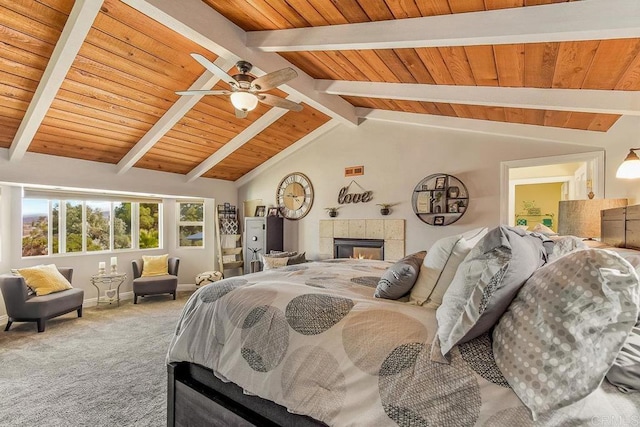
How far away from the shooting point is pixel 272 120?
475 centimetres

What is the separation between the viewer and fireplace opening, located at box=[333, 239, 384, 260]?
4.93 meters

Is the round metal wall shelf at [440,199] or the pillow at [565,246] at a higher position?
the round metal wall shelf at [440,199]

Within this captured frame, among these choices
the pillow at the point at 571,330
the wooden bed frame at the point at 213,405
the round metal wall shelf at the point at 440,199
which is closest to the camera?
the pillow at the point at 571,330

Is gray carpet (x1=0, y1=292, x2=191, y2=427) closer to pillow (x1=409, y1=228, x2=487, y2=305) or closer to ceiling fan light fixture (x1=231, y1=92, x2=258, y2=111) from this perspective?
pillow (x1=409, y1=228, x2=487, y2=305)

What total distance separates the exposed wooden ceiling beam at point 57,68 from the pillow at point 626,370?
322cm

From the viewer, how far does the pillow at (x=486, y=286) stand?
980 mm

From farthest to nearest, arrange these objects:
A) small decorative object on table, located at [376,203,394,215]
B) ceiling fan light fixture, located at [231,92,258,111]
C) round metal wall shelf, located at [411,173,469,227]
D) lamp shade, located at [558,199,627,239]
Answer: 1. small decorative object on table, located at [376,203,394,215]
2. round metal wall shelf, located at [411,173,469,227]
3. ceiling fan light fixture, located at [231,92,258,111]
4. lamp shade, located at [558,199,627,239]

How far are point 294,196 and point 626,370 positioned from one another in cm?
528

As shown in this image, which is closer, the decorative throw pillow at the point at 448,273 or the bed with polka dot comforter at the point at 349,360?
the bed with polka dot comforter at the point at 349,360

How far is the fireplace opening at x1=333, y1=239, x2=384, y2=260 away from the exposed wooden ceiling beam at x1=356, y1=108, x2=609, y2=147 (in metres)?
1.87

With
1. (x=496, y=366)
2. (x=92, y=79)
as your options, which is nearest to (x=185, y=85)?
(x=92, y=79)

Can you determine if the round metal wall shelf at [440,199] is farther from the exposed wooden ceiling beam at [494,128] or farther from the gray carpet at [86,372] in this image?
the gray carpet at [86,372]

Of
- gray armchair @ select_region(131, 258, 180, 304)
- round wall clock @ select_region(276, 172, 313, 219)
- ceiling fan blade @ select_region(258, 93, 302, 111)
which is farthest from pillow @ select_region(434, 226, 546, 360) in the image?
gray armchair @ select_region(131, 258, 180, 304)

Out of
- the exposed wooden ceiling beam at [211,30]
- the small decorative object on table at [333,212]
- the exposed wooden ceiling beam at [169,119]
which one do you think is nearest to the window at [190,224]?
the exposed wooden ceiling beam at [169,119]
